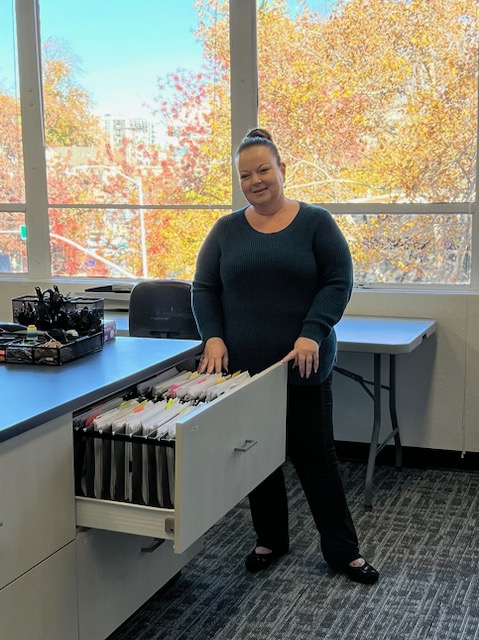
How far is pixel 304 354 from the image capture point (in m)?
2.34

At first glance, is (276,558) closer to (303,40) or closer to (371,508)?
(371,508)

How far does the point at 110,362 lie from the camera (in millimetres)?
2166

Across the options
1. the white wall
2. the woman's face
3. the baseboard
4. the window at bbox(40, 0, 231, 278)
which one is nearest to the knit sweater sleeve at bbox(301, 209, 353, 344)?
the woman's face

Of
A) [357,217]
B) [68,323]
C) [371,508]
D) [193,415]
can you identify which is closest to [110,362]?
[68,323]

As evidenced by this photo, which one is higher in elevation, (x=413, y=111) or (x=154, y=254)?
(x=413, y=111)

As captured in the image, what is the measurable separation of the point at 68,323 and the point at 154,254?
1.91 meters

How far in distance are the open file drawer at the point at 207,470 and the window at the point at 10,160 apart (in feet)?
8.75

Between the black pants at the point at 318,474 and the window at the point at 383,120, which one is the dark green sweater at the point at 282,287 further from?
the window at the point at 383,120

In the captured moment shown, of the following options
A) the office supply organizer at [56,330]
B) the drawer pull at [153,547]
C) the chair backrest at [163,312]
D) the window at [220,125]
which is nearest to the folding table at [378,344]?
the window at [220,125]

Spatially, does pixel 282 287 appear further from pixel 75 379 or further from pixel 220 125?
pixel 220 125

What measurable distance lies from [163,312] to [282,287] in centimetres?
86

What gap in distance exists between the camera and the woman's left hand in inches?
92.0

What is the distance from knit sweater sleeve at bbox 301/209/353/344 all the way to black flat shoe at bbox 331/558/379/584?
2.57 ft

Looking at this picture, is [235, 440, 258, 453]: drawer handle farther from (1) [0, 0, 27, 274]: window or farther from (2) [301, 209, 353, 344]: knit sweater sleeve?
(1) [0, 0, 27, 274]: window
